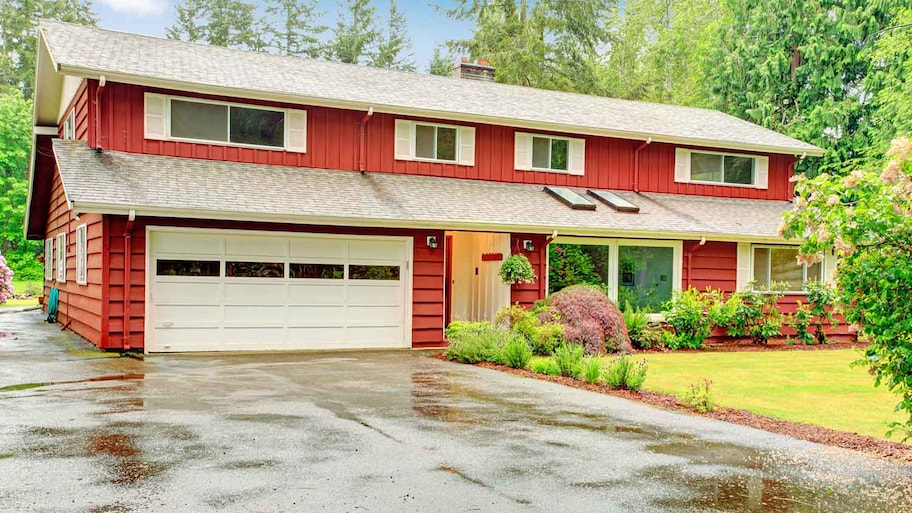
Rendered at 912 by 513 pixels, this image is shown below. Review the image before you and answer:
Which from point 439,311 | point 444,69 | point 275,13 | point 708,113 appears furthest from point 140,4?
point 439,311

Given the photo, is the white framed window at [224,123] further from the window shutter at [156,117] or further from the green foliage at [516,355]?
the green foliage at [516,355]

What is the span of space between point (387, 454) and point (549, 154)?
512 inches

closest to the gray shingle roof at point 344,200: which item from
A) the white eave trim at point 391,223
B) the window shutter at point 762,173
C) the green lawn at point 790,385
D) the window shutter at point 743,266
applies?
the white eave trim at point 391,223

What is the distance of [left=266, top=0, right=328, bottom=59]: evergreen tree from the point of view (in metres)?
43.6

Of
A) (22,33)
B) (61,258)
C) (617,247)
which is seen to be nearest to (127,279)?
(61,258)

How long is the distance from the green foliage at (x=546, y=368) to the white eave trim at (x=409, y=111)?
681cm

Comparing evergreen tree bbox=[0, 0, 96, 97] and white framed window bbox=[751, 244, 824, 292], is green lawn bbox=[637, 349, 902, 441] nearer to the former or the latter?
white framed window bbox=[751, 244, 824, 292]

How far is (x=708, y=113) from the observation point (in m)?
23.6

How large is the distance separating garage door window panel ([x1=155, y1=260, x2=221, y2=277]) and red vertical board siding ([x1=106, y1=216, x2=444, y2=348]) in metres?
0.31

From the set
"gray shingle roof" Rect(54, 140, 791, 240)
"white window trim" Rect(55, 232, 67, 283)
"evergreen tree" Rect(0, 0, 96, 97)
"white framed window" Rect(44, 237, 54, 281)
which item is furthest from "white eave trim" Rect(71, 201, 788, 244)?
"evergreen tree" Rect(0, 0, 96, 97)

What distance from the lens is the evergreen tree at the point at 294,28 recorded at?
43.6 m

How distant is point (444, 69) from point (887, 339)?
122 feet

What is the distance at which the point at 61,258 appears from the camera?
19.0 meters

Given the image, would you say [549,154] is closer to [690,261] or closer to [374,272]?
[690,261]
